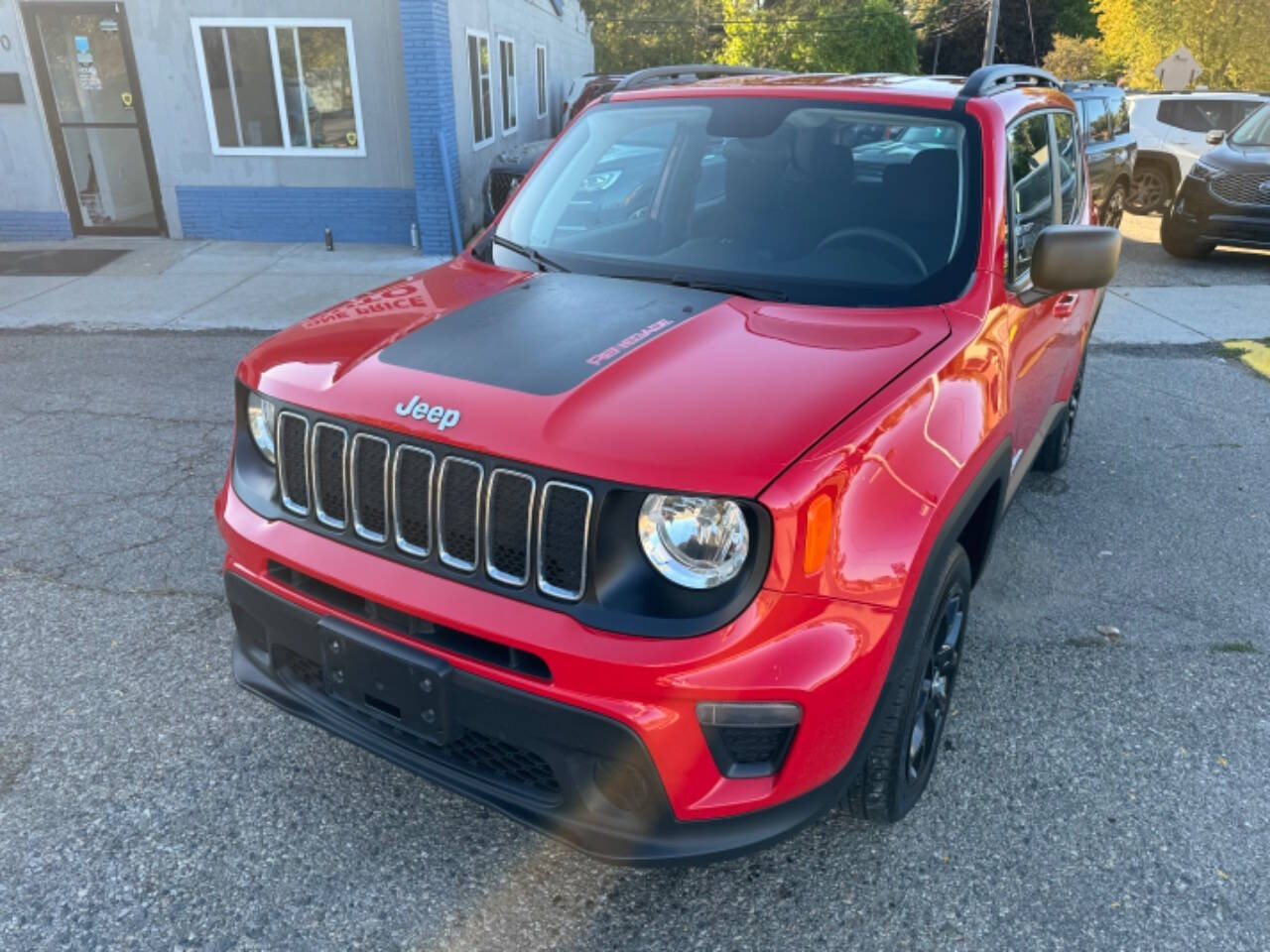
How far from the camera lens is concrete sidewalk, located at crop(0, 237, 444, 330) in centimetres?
786

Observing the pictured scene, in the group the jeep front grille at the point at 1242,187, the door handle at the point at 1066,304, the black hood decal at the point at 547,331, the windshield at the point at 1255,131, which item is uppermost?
the black hood decal at the point at 547,331

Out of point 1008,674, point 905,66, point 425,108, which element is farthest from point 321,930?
point 905,66

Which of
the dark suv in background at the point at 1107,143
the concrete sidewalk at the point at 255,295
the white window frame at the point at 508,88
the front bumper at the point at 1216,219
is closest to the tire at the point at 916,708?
the concrete sidewalk at the point at 255,295

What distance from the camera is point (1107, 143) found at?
1152cm

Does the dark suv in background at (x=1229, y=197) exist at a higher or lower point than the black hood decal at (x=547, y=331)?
lower

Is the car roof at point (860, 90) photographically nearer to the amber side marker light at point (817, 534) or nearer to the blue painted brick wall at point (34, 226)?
the amber side marker light at point (817, 534)

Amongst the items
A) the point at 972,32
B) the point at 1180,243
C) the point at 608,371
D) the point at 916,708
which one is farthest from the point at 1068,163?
the point at 972,32

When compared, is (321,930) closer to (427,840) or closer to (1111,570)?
(427,840)

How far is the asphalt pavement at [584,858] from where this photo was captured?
2.34 metres

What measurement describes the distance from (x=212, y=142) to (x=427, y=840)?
32.8 feet

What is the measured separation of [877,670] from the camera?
6.75 ft

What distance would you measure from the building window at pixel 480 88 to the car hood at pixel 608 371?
991 cm

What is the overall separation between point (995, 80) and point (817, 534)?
2232 millimetres

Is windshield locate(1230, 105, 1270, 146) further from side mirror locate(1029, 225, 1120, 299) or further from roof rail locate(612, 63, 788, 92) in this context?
side mirror locate(1029, 225, 1120, 299)
